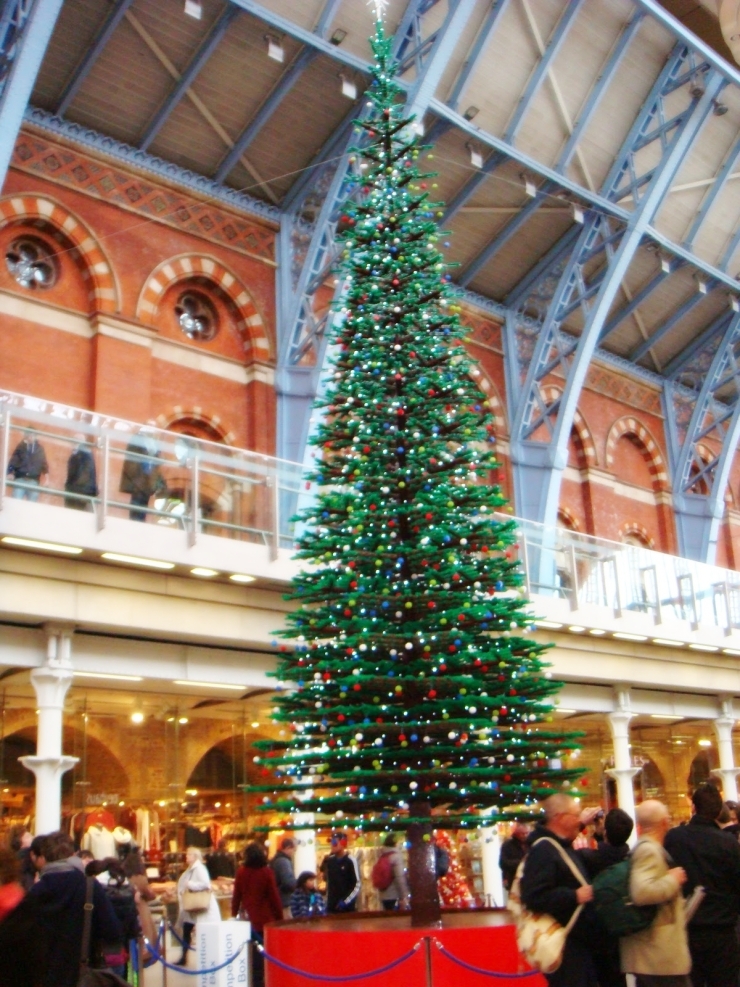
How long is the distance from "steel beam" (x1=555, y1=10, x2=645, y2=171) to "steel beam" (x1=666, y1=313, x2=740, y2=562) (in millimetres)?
6894

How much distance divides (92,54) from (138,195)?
229 cm

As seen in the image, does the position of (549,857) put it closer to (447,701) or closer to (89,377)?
(447,701)

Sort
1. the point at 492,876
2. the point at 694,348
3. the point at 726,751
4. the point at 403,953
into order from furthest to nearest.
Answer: the point at 694,348, the point at 726,751, the point at 492,876, the point at 403,953

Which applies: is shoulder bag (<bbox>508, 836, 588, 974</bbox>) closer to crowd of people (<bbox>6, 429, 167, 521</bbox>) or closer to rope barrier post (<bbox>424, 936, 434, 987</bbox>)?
rope barrier post (<bbox>424, 936, 434, 987</bbox>)

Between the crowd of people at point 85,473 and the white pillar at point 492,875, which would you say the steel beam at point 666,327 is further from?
the crowd of people at point 85,473

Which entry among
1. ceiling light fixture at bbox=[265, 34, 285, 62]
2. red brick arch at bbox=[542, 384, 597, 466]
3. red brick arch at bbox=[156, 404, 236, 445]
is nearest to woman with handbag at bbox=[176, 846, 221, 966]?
red brick arch at bbox=[156, 404, 236, 445]

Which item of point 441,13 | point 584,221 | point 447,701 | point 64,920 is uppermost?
point 441,13

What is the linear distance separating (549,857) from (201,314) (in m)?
15.2

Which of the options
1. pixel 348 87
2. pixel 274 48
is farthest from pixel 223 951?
pixel 348 87

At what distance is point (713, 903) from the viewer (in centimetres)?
596

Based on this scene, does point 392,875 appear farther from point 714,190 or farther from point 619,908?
point 714,190

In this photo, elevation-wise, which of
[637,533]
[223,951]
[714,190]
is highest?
[714,190]

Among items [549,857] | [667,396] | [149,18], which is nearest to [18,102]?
[149,18]

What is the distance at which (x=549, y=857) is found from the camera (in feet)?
18.0
